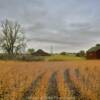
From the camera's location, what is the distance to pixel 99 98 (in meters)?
11.8

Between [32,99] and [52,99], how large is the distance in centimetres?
81

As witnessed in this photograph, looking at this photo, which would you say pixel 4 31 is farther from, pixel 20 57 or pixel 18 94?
pixel 18 94

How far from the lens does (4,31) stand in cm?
6931

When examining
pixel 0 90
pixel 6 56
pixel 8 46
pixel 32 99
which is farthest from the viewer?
pixel 8 46

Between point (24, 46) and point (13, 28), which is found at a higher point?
point (13, 28)

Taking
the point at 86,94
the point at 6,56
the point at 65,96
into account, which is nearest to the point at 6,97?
the point at 65,96

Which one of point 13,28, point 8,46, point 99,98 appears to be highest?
point 13,28

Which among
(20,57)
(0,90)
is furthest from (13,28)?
(0,90)

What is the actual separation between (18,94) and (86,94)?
9.77ft

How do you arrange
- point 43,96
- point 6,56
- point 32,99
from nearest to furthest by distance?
point 32,99
point 43,96
point 6,56

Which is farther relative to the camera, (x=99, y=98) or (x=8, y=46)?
(x=8, y=46)

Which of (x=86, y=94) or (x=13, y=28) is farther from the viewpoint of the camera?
(x=13, y=28)

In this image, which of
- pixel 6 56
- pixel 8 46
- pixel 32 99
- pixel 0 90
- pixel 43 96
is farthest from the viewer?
pixel 8 46

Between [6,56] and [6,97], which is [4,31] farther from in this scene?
[6,97]
